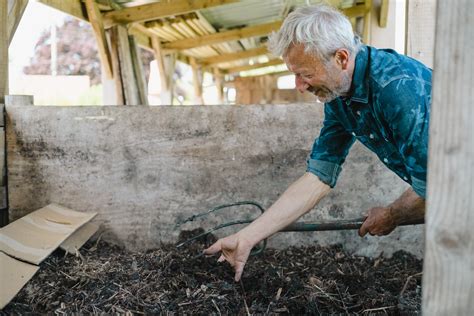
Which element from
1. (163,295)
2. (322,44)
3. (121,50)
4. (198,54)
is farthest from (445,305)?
(198,54)

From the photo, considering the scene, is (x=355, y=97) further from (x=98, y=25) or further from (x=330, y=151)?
(x=98, y=25)

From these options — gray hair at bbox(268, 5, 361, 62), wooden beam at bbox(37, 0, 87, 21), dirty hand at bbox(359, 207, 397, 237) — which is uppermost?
wooden beam at bbox(37, 0, 87, 21)

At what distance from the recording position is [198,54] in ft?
39.8

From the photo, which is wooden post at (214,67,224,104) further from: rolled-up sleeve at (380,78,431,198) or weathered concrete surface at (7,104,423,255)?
rolled-up sleeve at (380,78,431,198)

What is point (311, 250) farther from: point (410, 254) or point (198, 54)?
point (198, 54)

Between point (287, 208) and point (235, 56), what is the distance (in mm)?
10590

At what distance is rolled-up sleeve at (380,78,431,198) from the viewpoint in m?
1.81

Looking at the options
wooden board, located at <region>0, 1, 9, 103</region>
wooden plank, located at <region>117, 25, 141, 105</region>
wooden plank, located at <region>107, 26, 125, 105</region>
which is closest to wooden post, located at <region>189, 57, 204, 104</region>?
wooden plank, located at <region>117, 25, 141, 105</region>

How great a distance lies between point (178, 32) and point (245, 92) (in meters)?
2.08

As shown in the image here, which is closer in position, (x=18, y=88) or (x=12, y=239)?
(x=12, y=239)

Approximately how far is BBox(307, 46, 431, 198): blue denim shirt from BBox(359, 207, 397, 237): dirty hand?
0.19 metres

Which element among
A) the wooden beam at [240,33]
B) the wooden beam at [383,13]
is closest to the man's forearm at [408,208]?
the wooden beam at [383,13]

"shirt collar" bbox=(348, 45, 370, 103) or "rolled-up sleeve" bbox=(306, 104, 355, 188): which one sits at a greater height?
"shirt collar" bbox=(348, 45, 370, 103)

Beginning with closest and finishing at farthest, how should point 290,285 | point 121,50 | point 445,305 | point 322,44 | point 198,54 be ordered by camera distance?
point 445,305 < point 322,44 < point 290,285 < point 121,50 < point 198,54
